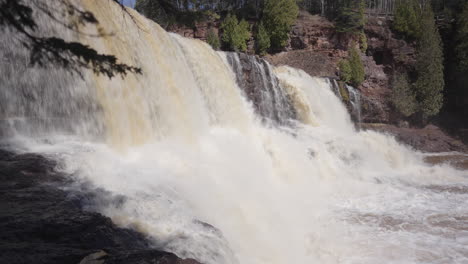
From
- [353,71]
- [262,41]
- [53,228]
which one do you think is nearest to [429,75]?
[353,71]

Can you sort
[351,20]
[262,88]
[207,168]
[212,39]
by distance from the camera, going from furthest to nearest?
[351,20], [212,39], [262,88], [207,168]

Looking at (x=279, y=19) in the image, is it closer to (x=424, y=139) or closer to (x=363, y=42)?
(x=363, y=42)

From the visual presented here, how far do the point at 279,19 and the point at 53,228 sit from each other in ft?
92.6

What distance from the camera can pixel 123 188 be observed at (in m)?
5.66

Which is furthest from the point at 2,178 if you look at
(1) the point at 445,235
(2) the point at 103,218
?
(1) the point at 445,235

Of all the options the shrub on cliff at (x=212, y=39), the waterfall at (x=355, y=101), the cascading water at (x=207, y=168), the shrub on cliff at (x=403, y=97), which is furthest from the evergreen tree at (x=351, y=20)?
the cascading water at (x=207, y=168)

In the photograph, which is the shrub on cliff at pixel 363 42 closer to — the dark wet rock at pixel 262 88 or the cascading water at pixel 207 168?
the dark wet rock at pixel 262 88

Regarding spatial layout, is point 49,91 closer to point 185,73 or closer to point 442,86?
point 185,73

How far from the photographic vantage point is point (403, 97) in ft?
79.5

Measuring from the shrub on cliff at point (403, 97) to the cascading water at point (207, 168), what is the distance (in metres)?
9.53

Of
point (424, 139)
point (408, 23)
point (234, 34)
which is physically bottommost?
point (424, 139)

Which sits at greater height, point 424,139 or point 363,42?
point 363,42

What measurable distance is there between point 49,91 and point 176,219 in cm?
453

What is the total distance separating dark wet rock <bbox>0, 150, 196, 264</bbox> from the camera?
140 inches
